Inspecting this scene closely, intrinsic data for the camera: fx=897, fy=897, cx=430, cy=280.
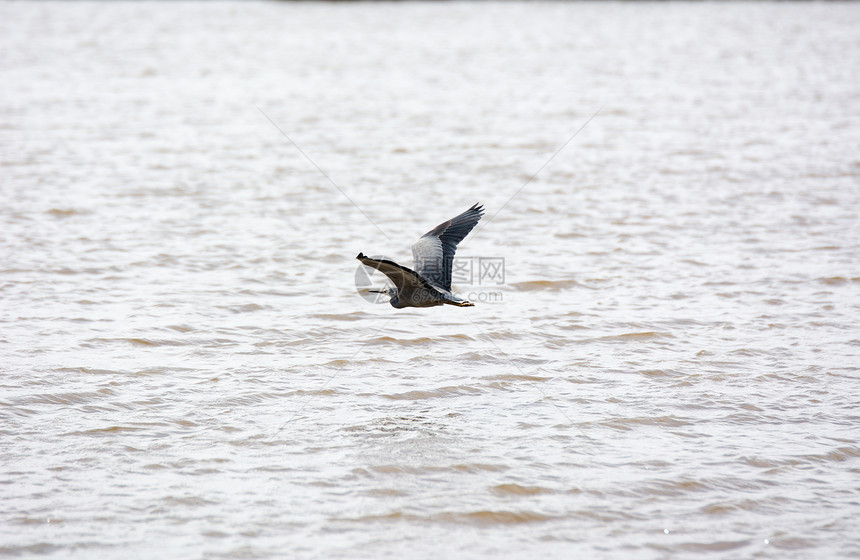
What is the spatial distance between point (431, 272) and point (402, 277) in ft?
2.30

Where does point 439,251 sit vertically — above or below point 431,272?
above

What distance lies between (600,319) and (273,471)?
175 inches

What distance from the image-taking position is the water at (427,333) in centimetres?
606

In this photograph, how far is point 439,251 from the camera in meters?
8.52

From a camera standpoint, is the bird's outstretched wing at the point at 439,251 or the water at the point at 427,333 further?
the bird's outstretched wing at the point at 439,251

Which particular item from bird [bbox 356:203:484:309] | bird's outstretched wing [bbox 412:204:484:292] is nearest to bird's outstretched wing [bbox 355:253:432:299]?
bird [bbox 356:203:484:309]

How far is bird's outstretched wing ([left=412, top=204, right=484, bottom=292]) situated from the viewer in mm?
8359

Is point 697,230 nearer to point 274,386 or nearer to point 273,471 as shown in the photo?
point 274,386

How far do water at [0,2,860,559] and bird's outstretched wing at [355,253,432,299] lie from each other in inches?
33.9

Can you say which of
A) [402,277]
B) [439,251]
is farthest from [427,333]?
[402,277]

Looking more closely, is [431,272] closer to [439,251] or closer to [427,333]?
[439,251]

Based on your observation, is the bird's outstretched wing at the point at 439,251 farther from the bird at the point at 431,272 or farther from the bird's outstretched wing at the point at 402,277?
the bird's outstretched wing at the point at 402,277

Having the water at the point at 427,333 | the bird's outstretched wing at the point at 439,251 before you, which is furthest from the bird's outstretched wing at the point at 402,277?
the water at the point at 427,333

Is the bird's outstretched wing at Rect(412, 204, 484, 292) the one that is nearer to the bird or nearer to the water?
the bird
